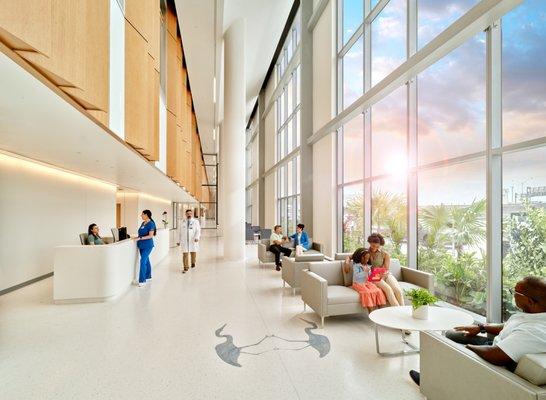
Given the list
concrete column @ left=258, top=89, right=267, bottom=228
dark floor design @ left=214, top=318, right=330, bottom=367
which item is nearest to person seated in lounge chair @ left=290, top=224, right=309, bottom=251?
dark floor design @ left=214, top=318, right=330, bottom=367

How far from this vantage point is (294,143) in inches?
562

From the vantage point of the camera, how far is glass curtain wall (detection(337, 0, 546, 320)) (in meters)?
4.14

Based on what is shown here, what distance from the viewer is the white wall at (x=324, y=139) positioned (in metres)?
9.84

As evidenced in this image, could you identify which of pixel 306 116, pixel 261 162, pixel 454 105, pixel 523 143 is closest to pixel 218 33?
pixel 306 116

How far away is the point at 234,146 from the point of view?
11836 mm

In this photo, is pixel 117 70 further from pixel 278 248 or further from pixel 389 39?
pixel 278 248

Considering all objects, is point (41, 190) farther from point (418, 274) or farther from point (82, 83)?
point (418, 274)

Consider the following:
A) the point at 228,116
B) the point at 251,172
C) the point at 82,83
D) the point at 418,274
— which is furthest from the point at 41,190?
the point at 251,172

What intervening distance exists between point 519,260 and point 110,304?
242 inches

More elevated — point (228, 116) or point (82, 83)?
point (228, 116)

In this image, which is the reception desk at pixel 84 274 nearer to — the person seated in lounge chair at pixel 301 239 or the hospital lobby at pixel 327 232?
the hospital lobby at pixel 327 232

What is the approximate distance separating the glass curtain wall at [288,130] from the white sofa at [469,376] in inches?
421

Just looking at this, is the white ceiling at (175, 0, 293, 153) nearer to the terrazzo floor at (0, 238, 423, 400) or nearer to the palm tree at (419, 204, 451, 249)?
the palm tree at (419, 204, 451, 249)

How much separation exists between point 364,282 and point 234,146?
312 inches
